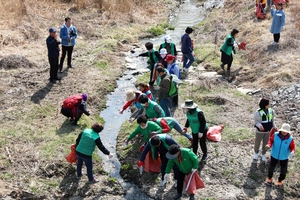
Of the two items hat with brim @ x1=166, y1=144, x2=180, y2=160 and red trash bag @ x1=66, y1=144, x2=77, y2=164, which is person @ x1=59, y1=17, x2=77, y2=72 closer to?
red trash bag @ x1=66, y1=144, x2=77, y2=164

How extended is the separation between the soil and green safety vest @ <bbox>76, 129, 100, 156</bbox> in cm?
90

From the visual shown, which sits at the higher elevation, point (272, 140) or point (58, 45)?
point (58, 45)

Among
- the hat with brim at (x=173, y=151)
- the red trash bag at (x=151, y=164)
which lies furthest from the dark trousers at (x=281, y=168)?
the red trash bag at (x=151, y=164)

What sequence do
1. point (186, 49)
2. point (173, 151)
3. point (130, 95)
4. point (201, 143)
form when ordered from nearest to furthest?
point (173, 151), point (201, 143), point (130, 95), point (186, 49)

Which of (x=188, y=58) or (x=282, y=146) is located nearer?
(x=282, y=146)

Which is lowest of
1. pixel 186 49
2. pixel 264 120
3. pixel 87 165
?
pixel 87 165

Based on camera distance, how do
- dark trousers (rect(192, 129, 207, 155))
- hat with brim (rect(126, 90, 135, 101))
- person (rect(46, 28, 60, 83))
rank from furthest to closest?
1. person (rect(46, 28, 60, 83))
2. hat with brim (rect(126, 90, 135, 101))
3. dark trousers (rect(192, 129, 207, 155))

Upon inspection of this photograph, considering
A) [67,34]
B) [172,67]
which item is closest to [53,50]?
[67,34]

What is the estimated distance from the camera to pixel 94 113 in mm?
12062

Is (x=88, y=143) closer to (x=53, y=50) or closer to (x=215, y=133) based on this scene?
(x=215, y=133)

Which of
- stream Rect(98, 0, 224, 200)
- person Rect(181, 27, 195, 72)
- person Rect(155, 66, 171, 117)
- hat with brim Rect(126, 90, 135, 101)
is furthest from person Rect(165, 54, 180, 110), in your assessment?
person Rect(181, 27, 195, 72)

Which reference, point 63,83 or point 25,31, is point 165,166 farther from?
point 25,31

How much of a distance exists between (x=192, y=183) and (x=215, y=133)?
8.81 feet

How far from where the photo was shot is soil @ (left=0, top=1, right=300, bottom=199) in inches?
337
